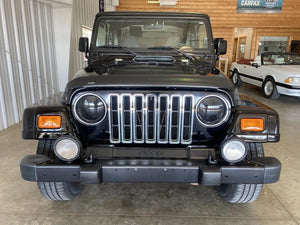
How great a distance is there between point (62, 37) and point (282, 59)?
6.53 m

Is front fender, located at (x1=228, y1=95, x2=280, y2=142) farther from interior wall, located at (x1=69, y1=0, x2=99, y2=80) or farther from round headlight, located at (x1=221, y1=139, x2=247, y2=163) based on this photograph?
interior wall, located at (x1=69, y1=0, x2=99, y2=80)

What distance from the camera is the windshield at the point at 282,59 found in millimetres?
7566

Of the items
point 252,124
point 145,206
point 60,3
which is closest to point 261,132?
point 252,124

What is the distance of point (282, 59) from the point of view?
7.67m

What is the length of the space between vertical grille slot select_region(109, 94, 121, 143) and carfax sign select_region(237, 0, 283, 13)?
11086mm

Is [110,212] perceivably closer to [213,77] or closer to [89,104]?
[89,104]

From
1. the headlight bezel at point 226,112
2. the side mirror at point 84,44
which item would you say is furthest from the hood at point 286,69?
the side mirror at point 84,44

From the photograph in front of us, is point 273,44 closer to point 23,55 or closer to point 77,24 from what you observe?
point 77,24

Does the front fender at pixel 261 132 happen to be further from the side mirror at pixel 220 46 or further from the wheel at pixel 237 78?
the wheel at pixel 237 78

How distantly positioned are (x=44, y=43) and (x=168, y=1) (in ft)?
20.2

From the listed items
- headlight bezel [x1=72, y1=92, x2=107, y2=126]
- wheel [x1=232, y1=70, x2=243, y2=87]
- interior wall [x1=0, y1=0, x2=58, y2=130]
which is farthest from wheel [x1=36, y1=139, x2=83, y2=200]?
wheel [x1=232, y1=70, x2=243, y2=87]

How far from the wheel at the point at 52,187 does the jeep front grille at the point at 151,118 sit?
0.50m

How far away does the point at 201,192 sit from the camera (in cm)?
257

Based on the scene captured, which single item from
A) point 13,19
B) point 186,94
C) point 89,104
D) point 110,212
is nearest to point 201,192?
point 110,212
